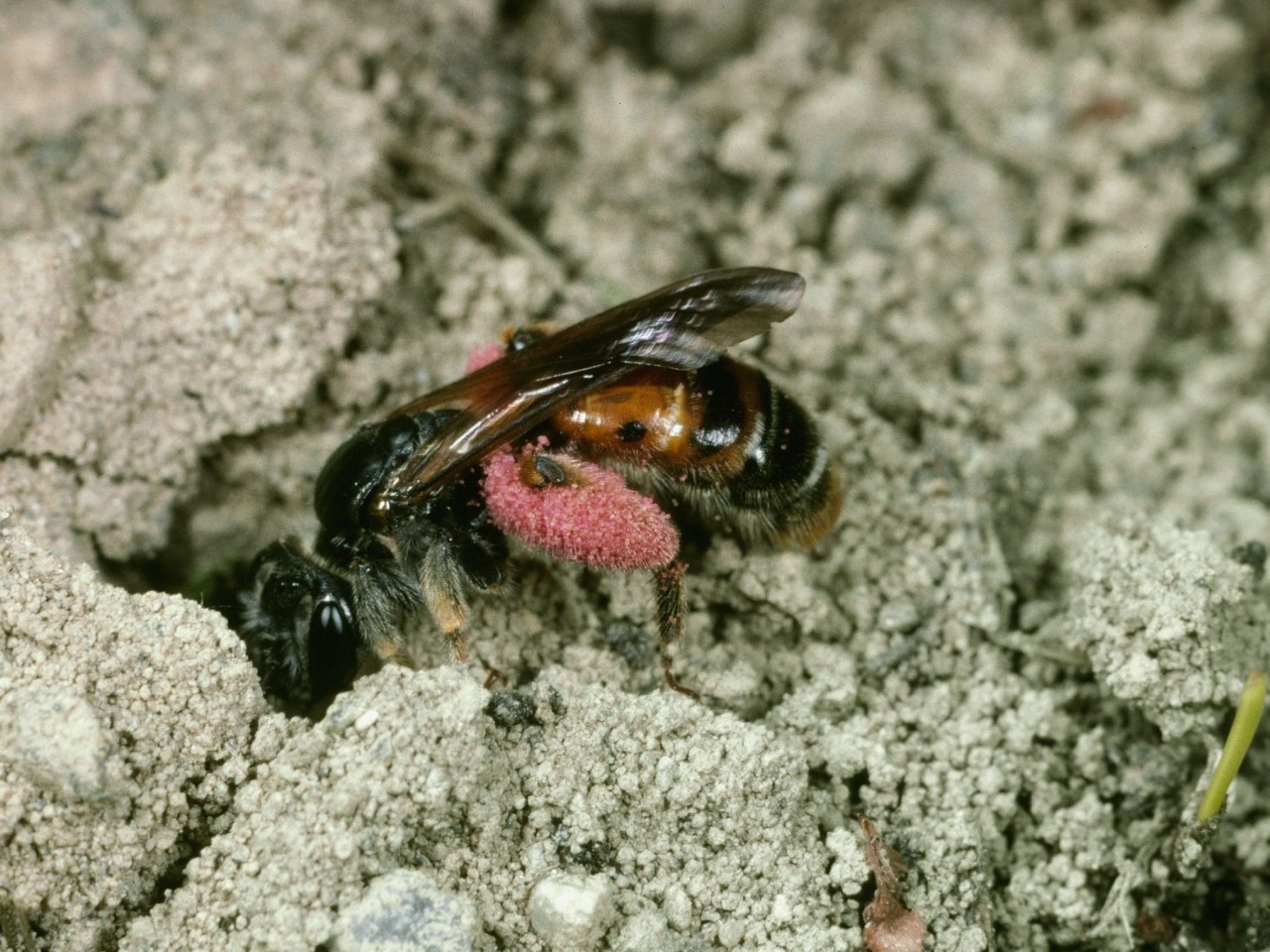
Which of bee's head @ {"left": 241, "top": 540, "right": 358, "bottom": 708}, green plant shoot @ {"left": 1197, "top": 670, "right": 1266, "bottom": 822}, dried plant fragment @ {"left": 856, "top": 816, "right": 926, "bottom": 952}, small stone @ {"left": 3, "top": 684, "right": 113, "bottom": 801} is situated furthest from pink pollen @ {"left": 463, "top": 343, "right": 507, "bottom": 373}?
green plant shoot @ {"left": 1197, "top": 670, "right": 1266, "bottom": 822}

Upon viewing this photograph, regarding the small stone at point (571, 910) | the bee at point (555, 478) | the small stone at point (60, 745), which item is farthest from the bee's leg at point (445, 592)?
the small stone at point (60, 745)

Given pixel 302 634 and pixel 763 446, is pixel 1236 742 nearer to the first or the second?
pixel 763 446

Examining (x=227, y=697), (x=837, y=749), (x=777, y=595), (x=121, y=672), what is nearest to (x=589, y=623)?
(x=777, y=595)

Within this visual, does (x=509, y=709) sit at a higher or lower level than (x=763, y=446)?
lower

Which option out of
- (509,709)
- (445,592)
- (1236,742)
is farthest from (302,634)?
(1236,742)

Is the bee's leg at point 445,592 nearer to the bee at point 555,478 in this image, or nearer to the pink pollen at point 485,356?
the bee at point 555,478

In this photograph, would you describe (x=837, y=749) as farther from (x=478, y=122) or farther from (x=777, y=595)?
(x=478, y=122)

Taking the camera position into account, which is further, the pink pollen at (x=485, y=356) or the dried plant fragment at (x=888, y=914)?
the pink pollen at (x=485, y=356)

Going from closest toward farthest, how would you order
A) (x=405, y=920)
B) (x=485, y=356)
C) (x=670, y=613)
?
(x=405, y=920) → (x=670, y=613) → (x=485, y=356)
